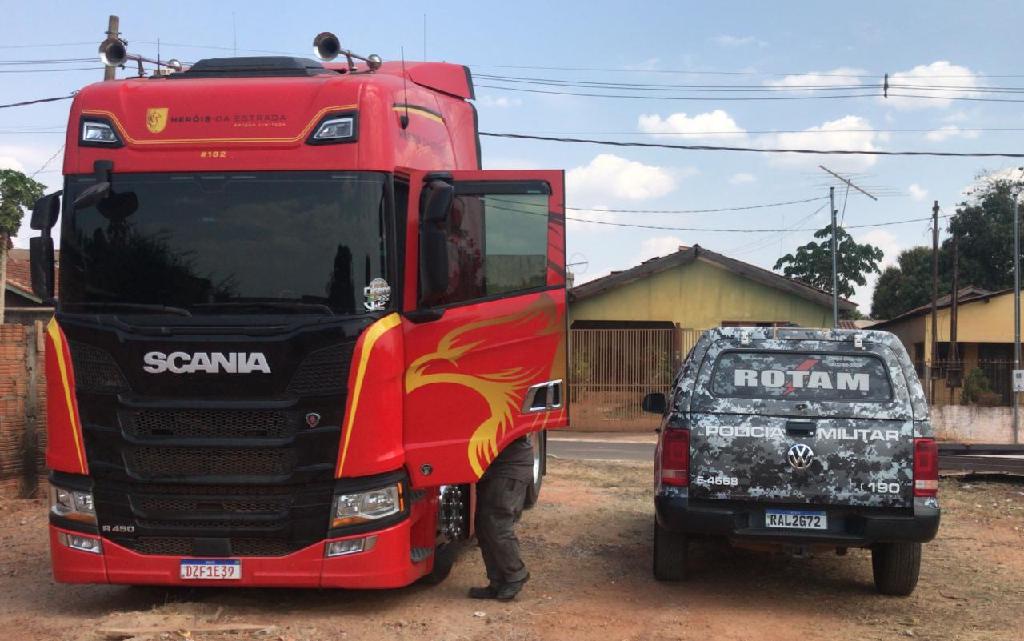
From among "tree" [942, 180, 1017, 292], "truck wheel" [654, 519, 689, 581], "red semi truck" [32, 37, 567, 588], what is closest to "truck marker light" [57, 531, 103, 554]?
"red semi truck" [32, 37, 567, 588]

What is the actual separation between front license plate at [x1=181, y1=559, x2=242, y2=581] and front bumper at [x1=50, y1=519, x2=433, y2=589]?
0.10ft

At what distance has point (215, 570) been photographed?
20.7 feet

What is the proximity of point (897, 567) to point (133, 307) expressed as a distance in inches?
223

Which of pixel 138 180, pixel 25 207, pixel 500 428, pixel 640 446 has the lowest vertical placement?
pixel 640 446

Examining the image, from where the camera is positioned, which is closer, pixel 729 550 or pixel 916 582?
pixel 916 582

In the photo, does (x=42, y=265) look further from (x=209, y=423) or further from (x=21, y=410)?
(x=21, y=410)

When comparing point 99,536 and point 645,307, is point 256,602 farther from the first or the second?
point 645,307

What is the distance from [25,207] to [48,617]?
12958mm

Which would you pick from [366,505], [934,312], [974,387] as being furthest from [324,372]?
[934,312]

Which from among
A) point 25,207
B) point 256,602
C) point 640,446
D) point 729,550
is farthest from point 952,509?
point 25,207

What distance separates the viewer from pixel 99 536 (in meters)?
6.39

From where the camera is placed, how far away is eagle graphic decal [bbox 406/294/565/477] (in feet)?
21.8

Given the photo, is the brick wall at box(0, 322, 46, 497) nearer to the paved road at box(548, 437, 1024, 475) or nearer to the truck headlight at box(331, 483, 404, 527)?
the truck headlight at box(331, 483, 404, 527)

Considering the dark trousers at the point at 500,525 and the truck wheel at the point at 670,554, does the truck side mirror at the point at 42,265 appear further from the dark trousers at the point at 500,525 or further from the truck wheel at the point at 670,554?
the truck wheel at the point at 670,554
